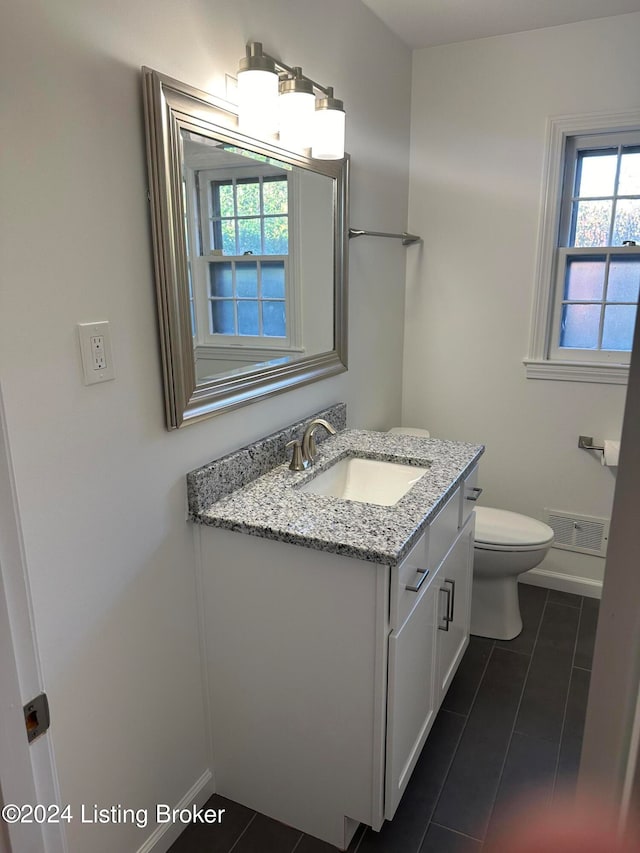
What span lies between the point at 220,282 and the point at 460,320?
5.25 ft

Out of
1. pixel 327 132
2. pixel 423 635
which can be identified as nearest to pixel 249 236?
pixel 327 132

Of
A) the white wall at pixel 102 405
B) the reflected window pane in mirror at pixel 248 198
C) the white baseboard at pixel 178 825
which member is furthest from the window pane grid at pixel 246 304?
the white baseboard at pixel 178 825

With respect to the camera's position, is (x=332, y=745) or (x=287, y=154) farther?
(x=287, y=154)

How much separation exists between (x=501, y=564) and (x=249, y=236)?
158cm

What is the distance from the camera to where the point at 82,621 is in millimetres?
1307

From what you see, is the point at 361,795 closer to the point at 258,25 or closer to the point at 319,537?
the point at 319,537

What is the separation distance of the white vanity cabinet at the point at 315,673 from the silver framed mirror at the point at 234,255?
0.47 meters

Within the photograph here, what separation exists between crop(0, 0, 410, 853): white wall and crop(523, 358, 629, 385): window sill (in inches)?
59.9

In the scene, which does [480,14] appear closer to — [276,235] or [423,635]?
[276,235]

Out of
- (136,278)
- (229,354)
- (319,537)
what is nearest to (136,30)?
(136,278)

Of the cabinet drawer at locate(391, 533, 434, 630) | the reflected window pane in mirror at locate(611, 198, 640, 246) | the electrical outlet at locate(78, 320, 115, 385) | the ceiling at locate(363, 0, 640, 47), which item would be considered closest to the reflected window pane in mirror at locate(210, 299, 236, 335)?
the electrical outlet at locate(78, 320, 115, 385)

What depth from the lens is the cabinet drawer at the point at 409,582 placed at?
1.45 metres

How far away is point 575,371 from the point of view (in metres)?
2.71

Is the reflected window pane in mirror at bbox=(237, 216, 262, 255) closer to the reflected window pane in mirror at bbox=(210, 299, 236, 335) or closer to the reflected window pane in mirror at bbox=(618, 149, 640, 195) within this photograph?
the reflected window pane in mirror at bbox=(210, 299, 236, 335)
